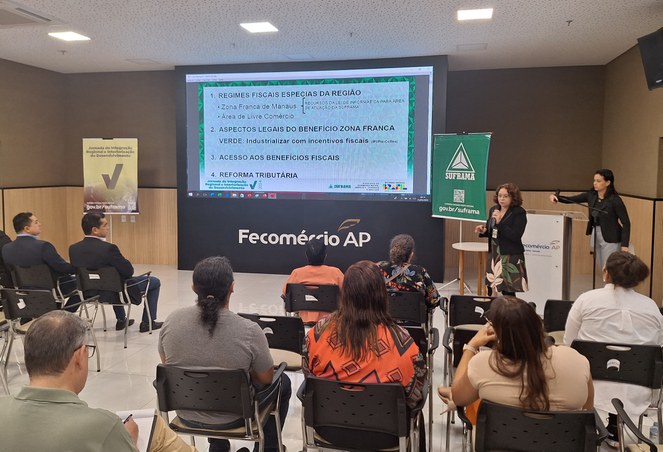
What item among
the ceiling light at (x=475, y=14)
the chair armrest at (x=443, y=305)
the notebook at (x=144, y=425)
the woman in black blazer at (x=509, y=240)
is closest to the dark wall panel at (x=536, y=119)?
the ceiling light at (x=475, y=14)

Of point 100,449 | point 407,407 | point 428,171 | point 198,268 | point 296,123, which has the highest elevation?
point 296,123

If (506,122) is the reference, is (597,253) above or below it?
below

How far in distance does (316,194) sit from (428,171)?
171 centimetres

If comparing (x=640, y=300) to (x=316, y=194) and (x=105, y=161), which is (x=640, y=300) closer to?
(x=316, y=194)

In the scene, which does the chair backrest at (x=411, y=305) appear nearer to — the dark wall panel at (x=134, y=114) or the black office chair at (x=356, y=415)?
the black office chair at (x=356, y=415)

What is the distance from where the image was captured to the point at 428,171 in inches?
313

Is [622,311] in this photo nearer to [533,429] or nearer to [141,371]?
[533,429]

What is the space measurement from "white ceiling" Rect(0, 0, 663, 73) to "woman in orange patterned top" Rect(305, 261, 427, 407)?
4.03 meters

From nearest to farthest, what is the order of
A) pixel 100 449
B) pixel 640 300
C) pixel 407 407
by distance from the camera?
pixel 100 449
pixel 407 407
pixel 640 300

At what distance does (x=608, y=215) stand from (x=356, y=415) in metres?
4.45

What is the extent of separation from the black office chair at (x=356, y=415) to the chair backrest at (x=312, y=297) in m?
1.81

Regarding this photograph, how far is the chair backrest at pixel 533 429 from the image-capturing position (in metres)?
2.00

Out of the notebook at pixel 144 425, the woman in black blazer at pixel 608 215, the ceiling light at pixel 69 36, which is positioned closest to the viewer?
the notebook at pixel 144 425

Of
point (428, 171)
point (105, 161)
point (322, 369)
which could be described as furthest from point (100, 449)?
point (105, 161)
